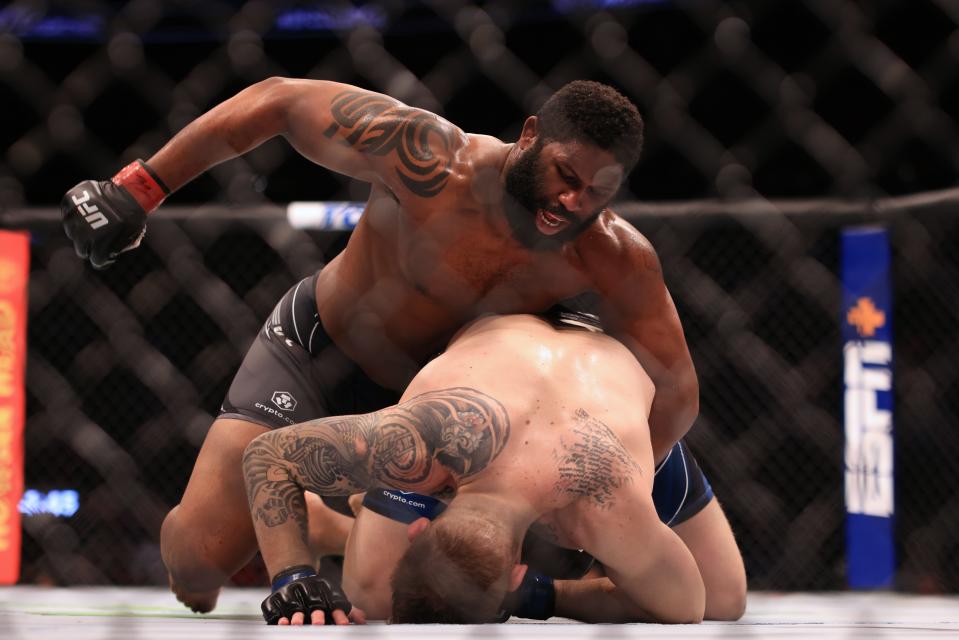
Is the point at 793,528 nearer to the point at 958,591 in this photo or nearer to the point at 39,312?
the point at 958,591

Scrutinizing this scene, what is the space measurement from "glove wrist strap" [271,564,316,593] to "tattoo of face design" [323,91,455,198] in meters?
0.55

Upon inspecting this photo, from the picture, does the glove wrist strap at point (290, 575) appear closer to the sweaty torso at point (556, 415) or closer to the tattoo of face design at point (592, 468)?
the sweaty torso at point (556, 415)

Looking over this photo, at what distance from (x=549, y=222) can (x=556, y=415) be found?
270mm

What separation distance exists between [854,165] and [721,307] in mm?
517

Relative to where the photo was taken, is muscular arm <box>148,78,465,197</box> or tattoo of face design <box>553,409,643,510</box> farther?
muscular arm <box>148,78,465,197</box>

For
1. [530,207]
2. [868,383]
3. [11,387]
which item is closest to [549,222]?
[530,207]

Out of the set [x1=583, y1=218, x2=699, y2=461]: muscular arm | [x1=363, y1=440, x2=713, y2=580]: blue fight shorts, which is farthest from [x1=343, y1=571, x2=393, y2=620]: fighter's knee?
[x1=583, y1=218, x2=699, y2=461]: muscular arm

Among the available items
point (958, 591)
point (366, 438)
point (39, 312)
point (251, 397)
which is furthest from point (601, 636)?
point (39, 312)

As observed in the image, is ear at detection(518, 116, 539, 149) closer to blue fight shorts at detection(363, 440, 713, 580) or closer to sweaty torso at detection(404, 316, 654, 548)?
sweaty torso at detection(404, 316, 654, 548)

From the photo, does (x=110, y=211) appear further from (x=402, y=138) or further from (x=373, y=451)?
(x=373, y=451)

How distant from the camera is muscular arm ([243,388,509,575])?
1.41m

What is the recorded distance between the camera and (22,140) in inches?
140

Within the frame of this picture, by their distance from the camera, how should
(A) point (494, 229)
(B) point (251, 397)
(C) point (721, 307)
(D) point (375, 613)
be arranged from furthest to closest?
(C) point (721, 307) < (B) point (251, 397) < (D) point (375, 613) < (A) point (494, 229)

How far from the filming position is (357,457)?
1407 millimetres
